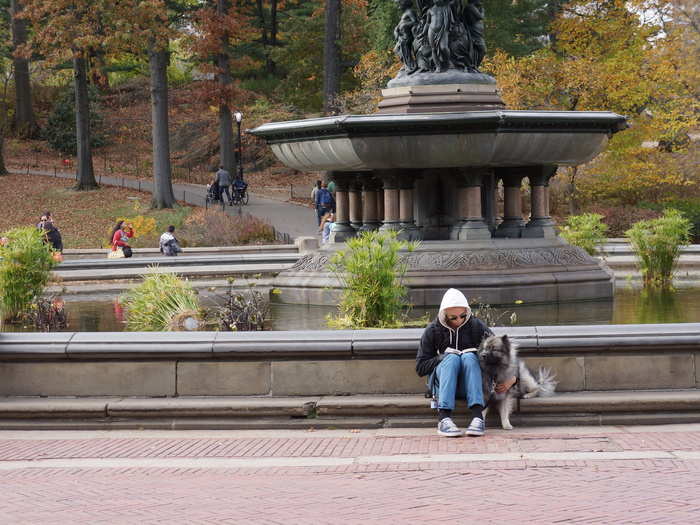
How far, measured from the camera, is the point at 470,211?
15508 mm

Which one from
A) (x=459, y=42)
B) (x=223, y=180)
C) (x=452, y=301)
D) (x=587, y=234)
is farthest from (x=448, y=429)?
(x=223, y=180)

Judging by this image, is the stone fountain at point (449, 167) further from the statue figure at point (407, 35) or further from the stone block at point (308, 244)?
the stone block at point (308, 244)

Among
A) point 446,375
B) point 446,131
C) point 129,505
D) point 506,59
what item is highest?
point 506,59

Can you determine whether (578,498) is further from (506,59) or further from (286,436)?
(506,59)

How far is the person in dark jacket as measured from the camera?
363 inches

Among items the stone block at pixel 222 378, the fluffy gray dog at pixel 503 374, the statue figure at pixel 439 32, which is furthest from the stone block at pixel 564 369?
the statue figure at pixel 439 32

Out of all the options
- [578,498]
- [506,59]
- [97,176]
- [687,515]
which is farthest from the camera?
[97,176]

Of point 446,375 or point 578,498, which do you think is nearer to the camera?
point 578,498

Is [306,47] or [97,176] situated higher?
[306,47]

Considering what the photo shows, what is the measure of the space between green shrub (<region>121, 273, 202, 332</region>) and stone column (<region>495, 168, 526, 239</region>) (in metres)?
5.96

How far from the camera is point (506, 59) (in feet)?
137

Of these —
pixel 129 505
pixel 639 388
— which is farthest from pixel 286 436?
pixel 639 388

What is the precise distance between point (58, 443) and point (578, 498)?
14.3 feet

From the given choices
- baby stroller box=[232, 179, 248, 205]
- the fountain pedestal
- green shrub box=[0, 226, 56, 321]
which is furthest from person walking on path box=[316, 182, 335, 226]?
green shrub box=[0, 226, 56, 321]
